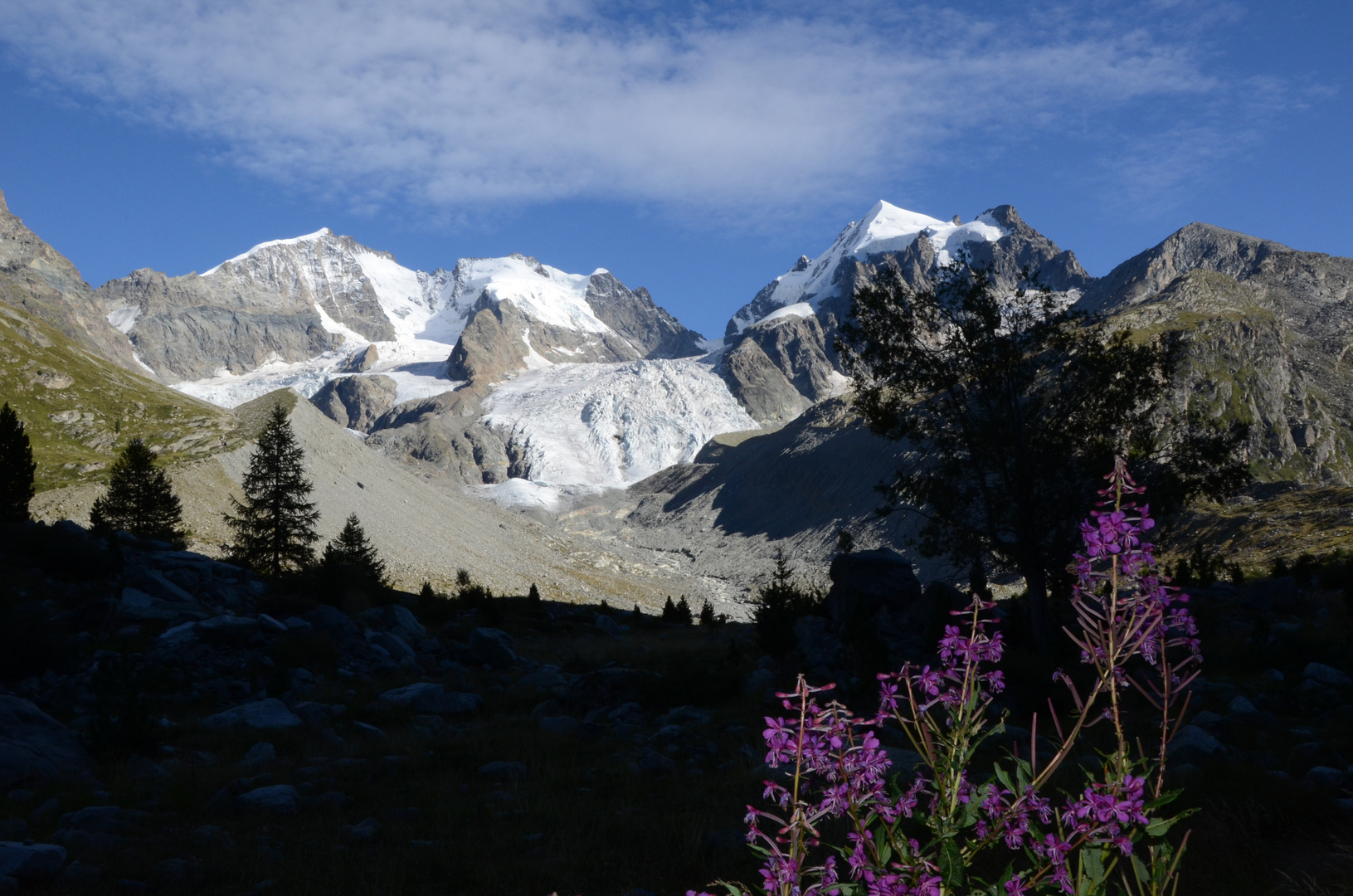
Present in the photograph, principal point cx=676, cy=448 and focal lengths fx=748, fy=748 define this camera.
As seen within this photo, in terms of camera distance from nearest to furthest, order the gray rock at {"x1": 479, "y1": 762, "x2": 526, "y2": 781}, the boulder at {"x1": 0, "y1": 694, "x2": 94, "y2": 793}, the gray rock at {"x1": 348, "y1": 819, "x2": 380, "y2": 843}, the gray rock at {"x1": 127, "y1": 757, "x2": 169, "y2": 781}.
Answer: the gray rock at {"x1": 348, "y1": 819, "x2": 380, "y2": 843}, the boulder at {"x1": 0, "y1": 694, "x2": 94, "y2": 793}, the gray rock at {"x1": 127, "y1": 757, "x2": 169, "y2": 781}, the gray rock at {"x1": 479, "y1": 762, "x2": 526, "y2": 781}

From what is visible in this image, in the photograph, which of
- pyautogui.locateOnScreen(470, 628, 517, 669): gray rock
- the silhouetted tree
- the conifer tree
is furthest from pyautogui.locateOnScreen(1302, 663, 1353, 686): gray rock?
the conifer tree

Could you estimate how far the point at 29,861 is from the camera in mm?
5977

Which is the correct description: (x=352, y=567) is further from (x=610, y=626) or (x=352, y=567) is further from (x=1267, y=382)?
(x=1267, y=382)

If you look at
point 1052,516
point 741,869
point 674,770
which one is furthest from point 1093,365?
point 741,869

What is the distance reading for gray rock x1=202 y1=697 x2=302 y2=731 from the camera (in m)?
11.7

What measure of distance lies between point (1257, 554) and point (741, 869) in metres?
60.8

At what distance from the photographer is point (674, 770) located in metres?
9.39

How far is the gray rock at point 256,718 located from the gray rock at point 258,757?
1372mm

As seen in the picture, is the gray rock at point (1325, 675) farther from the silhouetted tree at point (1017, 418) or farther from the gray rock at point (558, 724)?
the gray rock at point (558, 724)

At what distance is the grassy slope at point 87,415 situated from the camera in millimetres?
56875

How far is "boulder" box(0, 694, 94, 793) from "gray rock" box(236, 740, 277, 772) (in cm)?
164

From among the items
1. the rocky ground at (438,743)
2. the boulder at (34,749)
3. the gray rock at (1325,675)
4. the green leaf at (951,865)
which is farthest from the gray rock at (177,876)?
the gray rock at (1325,675)

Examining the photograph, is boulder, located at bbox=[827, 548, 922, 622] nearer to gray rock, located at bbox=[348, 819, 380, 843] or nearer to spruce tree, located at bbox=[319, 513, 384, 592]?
gray rock, located at bbox=[348, 819, 380, 843]

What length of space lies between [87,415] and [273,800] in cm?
7774
